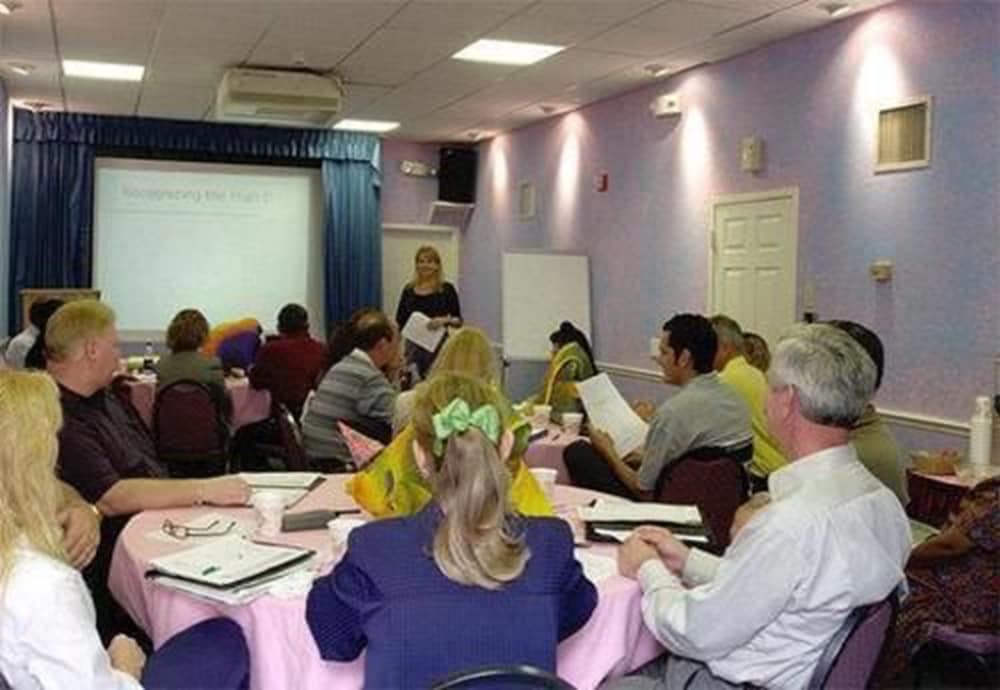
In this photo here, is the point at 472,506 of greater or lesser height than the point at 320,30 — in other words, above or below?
below

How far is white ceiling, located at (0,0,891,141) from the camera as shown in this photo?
206 inches

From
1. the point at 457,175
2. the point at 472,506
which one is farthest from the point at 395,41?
the point at 472,506

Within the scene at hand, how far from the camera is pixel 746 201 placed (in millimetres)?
6070

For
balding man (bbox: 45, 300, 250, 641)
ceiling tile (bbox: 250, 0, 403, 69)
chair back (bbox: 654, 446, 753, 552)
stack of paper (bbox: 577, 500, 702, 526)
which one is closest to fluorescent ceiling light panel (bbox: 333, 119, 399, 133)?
ceiling tile (bbox: 250, 0, 403, 69)

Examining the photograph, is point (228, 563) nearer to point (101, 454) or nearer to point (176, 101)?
point (101, 454)

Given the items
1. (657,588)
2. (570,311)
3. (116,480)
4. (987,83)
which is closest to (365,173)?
(570,311)

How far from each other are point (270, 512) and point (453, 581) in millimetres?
910

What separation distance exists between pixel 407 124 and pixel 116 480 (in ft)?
22.5

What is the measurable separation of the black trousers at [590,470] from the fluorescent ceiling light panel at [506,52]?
2783mm

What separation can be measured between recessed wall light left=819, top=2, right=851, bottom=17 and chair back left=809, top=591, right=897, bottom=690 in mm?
3841

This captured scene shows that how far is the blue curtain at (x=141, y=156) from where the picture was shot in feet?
29.7

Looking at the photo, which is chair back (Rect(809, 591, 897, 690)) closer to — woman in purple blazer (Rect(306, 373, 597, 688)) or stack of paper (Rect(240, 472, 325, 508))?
woman in purple blazer (Rect(306, 373, 597, 688))

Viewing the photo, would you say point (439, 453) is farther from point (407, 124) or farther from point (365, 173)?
point (365, 173)

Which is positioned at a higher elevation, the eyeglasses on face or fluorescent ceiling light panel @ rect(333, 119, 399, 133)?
fluorescent ceiling light panel @ rect(333, 119, 399, 133)
